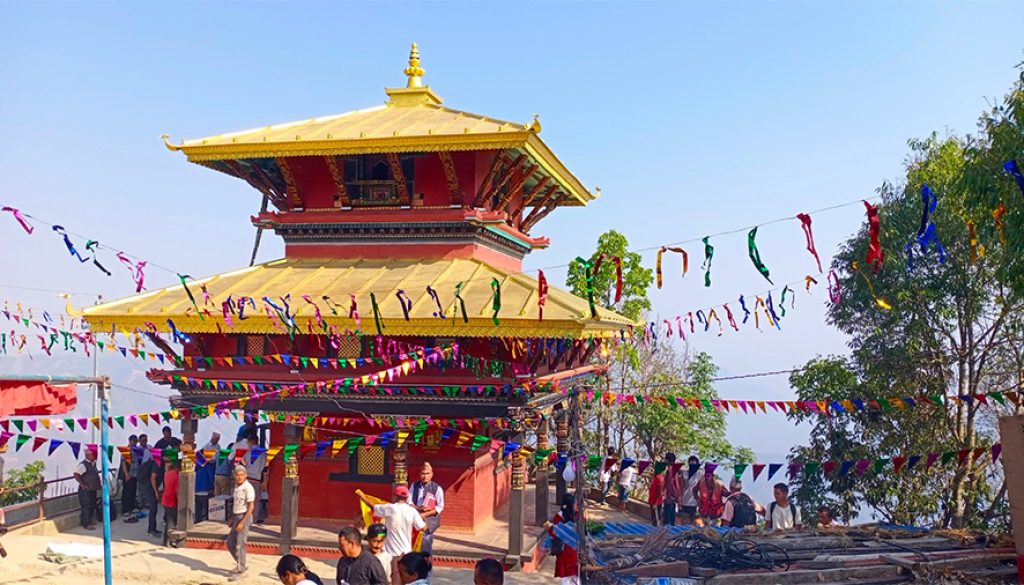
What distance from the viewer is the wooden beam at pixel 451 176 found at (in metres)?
15.1

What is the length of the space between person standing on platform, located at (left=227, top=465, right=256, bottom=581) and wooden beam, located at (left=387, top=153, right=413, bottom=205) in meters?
6.49

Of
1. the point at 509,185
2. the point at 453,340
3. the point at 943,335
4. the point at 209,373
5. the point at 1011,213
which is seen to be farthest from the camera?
the point at 943,335

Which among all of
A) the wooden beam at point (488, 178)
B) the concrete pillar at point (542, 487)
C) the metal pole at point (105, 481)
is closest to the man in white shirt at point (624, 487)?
the concrete pillar at point (542, 487)

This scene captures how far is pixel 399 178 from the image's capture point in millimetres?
15766

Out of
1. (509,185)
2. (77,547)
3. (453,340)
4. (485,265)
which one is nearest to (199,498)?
(77,547)

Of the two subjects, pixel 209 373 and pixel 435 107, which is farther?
pixel 435 107

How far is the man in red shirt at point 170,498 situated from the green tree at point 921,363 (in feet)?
47.8

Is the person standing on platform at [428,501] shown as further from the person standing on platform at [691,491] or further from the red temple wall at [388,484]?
the person standing on platform at [691,491]

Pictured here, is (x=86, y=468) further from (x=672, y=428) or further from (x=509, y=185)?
(x=672, y=428)

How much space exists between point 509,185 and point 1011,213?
32.1 ft

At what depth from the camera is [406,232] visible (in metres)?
16.0

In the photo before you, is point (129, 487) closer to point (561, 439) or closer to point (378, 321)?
point (378, 321)

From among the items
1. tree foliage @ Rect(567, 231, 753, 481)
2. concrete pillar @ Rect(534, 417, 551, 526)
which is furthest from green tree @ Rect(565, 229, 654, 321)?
concrete pillar @ Rect(534, 417, 551, 526)

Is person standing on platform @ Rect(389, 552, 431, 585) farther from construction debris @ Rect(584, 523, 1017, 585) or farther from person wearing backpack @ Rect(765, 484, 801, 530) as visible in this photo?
person wearing backpack @ Rect(765, 484, 801, 530)
